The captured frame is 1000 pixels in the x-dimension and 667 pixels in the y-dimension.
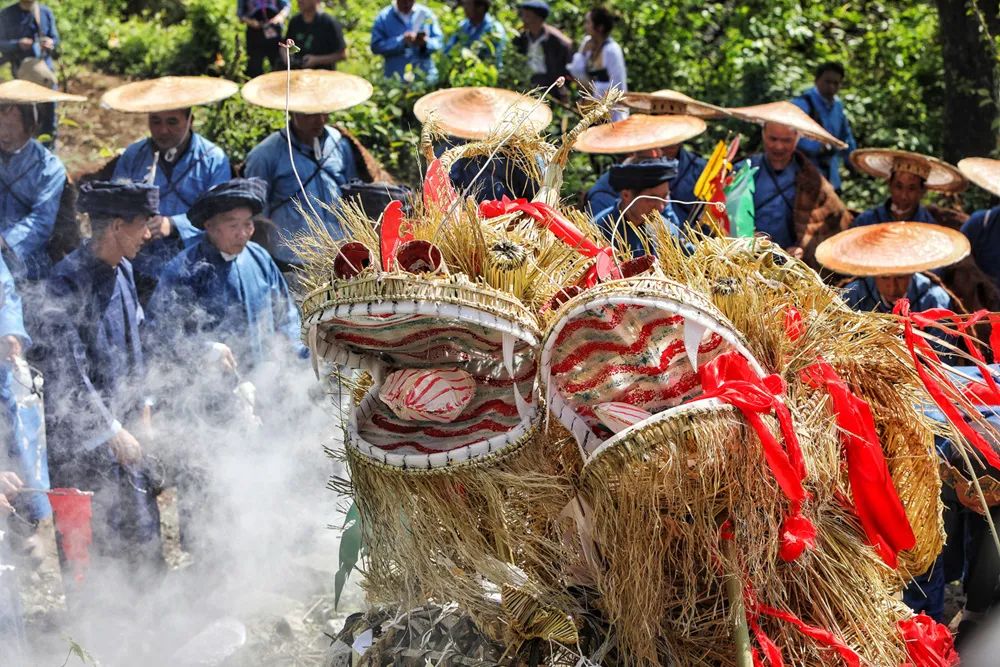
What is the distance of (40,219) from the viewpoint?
18.1 feet

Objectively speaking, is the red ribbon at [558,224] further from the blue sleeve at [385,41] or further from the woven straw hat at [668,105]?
the blue sleeve at [385,41]

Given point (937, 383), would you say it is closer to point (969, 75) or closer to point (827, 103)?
point (827, 103)

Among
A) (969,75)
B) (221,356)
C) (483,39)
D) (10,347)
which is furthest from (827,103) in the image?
(10,347)

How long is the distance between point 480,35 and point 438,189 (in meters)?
6.39

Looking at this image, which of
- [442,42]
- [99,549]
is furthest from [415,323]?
[442,42]

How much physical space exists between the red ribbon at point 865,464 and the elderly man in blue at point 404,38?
256 inches

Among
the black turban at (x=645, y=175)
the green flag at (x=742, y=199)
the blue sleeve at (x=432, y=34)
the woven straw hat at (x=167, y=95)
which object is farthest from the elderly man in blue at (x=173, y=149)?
the blue sleeve at (x=432, y=34)

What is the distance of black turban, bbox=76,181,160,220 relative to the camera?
183 inches

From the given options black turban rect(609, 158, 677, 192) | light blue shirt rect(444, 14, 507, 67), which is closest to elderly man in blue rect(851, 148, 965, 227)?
black turban rect(609, 158, 677, 192)

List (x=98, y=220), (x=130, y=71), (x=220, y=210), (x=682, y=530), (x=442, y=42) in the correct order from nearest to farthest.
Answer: (x=682, y=530) → (x=98, y=220) → (x=220, y=210) → (x=442, y=42) → (x=130, y=71)

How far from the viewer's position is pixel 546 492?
2672 mm

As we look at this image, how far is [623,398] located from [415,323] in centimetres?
56

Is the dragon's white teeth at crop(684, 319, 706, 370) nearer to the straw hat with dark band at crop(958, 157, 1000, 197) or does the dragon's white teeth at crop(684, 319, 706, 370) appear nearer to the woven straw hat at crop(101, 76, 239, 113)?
the straw hat with dark band at crop(958, 157, 1000, 197)

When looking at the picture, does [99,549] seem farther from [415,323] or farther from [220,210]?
[415,323]
